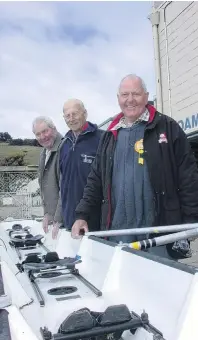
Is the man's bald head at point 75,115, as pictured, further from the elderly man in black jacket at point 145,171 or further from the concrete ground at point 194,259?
the concrete ground at point 194,259

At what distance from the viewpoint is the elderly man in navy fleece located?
430 cm

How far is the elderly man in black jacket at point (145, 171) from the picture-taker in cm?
301

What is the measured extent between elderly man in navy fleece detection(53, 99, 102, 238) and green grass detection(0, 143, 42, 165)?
3375 centimetres

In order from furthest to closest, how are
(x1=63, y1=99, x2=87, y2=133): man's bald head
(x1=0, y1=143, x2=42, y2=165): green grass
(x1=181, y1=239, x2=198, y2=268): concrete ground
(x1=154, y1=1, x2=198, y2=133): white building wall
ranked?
(x1=0, y1=143, x2=42, y2=165): green grass < (x1=154, y1=1, x2=198, y2=133): white building wall < (x1=181, y1=239, x2=198, y2=268): concrete ground < (x1=63, y1=99, x2=87, y2=133): man's bald head

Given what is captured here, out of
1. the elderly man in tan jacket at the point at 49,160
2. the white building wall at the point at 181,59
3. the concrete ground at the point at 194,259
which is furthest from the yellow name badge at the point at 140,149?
the white building wall at the point at 181,59

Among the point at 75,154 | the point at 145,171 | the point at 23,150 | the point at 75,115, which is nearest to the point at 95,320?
the point at 145,171

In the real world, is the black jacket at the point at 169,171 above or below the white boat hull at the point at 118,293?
above

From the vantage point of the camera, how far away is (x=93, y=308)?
2.35 meters

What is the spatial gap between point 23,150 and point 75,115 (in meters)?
41.1

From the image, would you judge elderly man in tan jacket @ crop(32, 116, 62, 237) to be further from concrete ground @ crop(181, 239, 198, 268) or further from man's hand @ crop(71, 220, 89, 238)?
concrete ground @ crop(181, 239, 198, 268)

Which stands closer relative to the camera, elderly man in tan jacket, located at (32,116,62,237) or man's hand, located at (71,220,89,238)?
man's hand, located at (71,220,89,238)

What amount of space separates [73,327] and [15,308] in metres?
0.50

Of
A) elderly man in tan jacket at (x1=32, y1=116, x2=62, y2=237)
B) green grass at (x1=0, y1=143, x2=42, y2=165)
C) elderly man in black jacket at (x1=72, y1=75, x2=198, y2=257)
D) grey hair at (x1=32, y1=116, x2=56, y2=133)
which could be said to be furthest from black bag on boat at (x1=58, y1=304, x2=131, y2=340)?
green grass at (x1=0, y1=143, x2=42, y2=165)

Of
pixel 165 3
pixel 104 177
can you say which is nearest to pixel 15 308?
pixel 104 177
